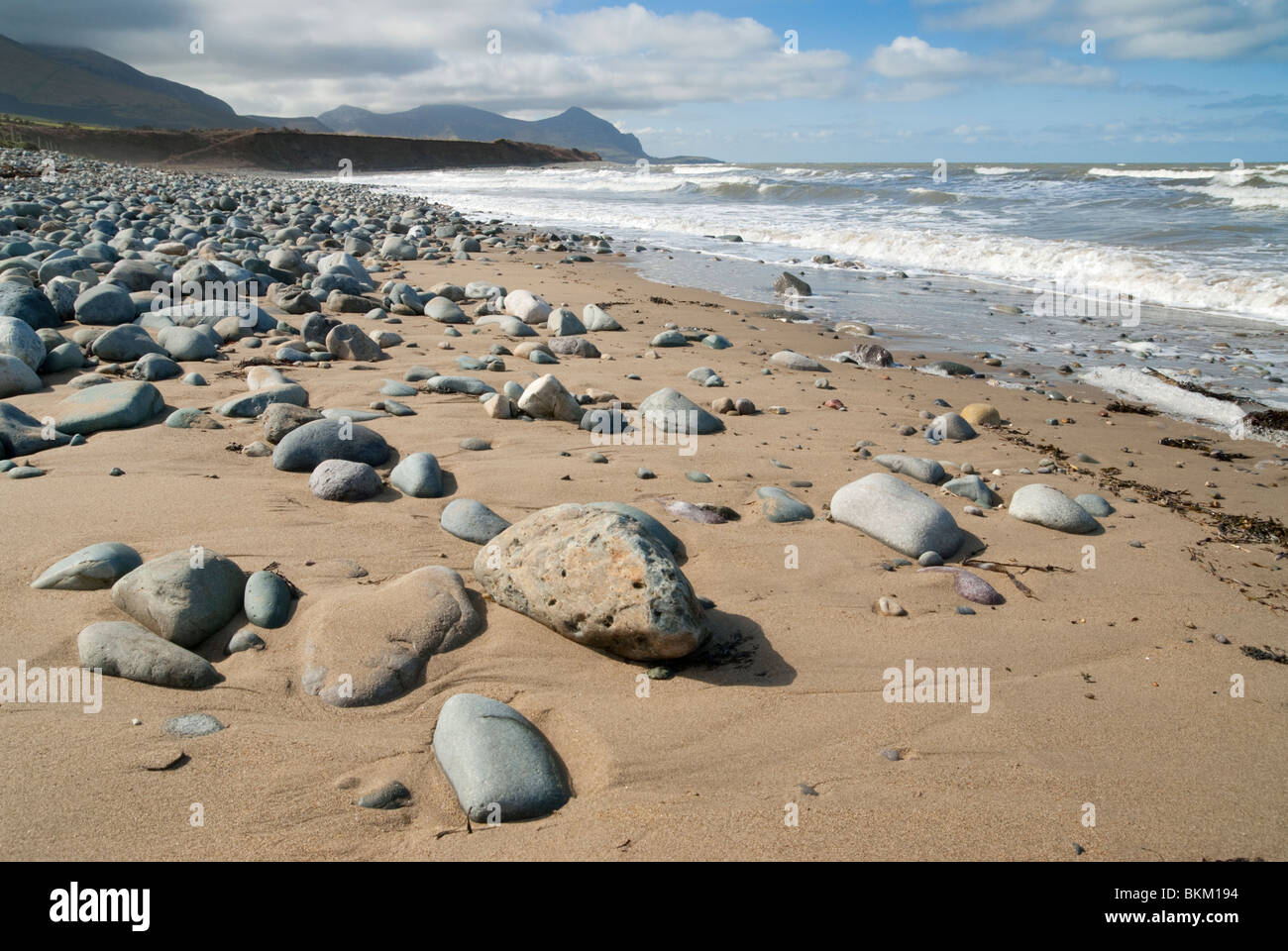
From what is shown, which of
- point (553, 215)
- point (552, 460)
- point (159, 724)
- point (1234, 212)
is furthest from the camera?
point (553, 215)

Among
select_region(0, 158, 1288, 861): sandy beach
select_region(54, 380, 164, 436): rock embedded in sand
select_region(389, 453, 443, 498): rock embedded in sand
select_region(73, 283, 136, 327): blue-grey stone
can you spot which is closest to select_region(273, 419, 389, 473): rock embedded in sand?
select_region(0, 158, 1288, 861): sandy beach

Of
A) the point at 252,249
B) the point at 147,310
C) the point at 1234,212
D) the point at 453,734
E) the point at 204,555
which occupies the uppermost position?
the point at 1234,212

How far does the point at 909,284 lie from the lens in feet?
35.7

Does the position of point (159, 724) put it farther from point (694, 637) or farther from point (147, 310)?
point (147, 310)

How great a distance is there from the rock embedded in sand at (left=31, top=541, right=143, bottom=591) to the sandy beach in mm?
64

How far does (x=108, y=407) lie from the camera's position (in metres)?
3.94

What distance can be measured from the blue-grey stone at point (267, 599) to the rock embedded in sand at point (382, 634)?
0.26ft

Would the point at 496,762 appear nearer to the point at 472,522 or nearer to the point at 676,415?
the point at 472,522

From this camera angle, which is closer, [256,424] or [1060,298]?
[256,424]

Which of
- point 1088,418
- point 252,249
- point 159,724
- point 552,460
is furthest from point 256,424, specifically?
point 252,249

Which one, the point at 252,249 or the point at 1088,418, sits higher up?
the point at 252,249

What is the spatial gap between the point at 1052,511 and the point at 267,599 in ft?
10.6

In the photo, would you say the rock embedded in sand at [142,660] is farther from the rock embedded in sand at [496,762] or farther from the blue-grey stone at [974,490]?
the blue-grey stone at [974,490]

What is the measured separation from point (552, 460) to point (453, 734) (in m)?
2.04
